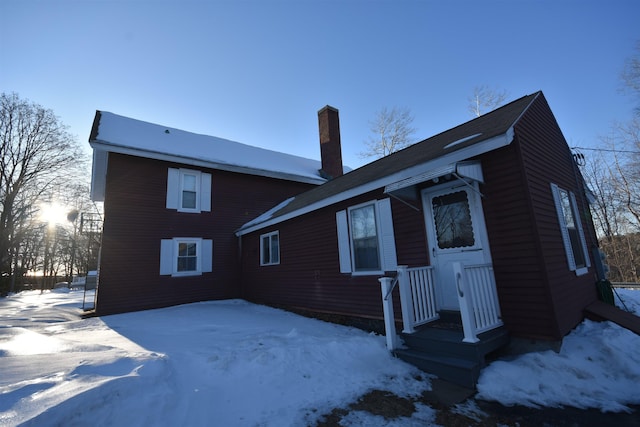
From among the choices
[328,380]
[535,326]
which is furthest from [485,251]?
[328,380]

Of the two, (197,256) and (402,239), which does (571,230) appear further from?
(197,256)

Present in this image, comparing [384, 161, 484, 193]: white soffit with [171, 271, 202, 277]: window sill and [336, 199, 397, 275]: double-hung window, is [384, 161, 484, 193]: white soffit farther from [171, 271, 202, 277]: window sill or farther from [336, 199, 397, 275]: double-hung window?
[171, 271, 202, 277]: window sill

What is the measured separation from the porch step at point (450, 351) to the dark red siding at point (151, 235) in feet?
29.3

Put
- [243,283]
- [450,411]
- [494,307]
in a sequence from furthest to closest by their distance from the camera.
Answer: [243,283] → [494,307] → [450,411]

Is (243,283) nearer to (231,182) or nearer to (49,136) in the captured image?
(231,182)

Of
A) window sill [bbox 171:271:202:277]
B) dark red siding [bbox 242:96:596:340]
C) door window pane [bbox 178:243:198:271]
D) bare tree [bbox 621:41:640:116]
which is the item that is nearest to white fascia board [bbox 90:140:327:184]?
door window pane [bbox 178:243:198:271]

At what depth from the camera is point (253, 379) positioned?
12.8 feet

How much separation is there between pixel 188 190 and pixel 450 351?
35.9 ft

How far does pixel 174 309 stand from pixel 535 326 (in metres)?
9.99

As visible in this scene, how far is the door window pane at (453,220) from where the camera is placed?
516 cm

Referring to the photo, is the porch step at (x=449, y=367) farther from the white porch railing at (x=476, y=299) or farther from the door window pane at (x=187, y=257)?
the door window pane at (x=187, y=257)

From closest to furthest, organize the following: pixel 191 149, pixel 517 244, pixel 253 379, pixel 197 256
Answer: pixel 253 379 < pixel 517 244 < pixel 197 256 < pixel 191 149

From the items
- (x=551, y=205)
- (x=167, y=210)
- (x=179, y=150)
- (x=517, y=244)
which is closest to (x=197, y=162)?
(x=179, y=150)

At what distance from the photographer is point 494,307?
15.2ft
